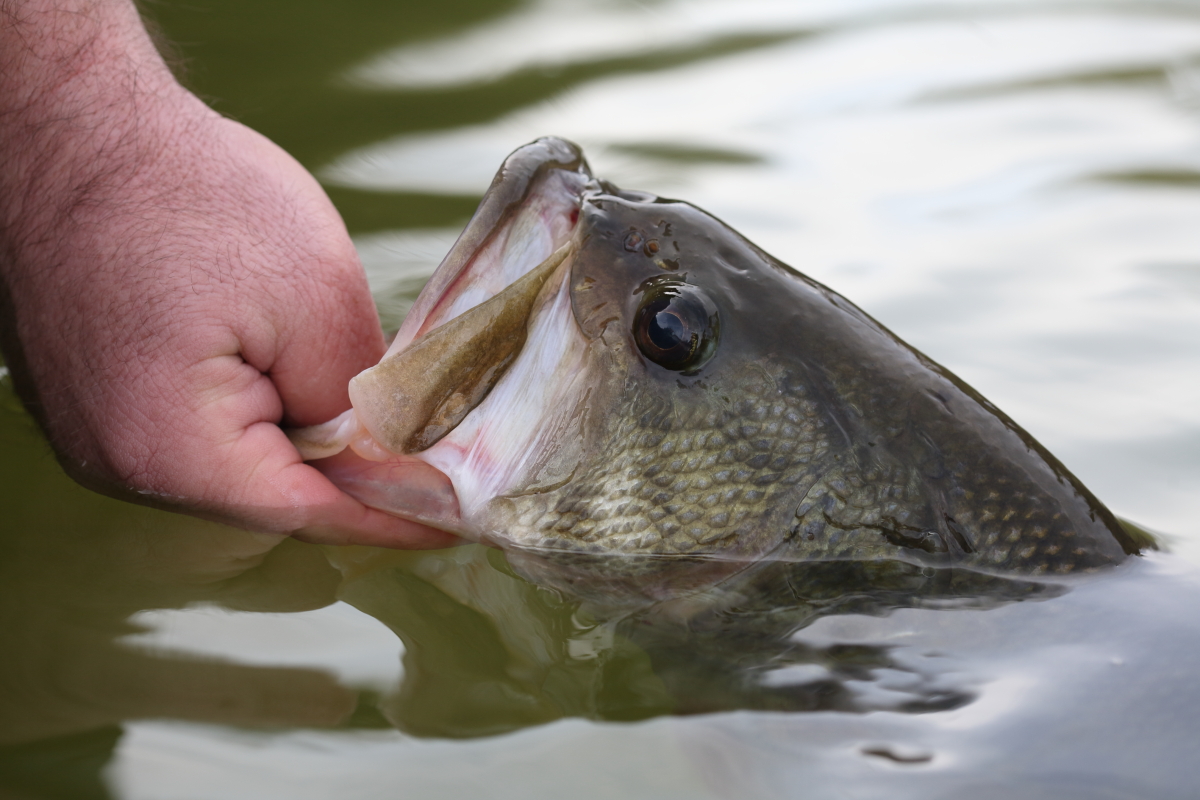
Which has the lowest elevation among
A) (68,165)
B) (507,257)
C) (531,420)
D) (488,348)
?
(531,420)

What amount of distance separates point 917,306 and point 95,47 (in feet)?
8.45

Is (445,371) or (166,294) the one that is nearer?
(445,371)

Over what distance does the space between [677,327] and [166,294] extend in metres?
1.10

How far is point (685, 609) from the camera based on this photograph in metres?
2.12

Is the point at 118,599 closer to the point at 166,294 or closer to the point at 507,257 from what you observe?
→ the point at 166,294

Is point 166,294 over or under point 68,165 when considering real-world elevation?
under

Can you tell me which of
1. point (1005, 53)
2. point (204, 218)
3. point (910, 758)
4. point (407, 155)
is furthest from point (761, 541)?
point (1005, 53)

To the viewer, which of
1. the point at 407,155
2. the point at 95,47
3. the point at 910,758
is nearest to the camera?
the point at 910,758

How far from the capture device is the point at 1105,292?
3.76 m

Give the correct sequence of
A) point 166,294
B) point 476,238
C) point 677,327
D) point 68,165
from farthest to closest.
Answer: point 68,165 < point 166,294 < point 476,238 < point 677,327

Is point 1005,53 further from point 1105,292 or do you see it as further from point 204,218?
point 204,218

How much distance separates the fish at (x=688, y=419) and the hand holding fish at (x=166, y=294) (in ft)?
0.78

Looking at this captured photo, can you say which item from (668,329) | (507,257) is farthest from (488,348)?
(668,329)

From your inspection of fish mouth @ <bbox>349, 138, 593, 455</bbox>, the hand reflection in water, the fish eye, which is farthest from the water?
the fish eye
